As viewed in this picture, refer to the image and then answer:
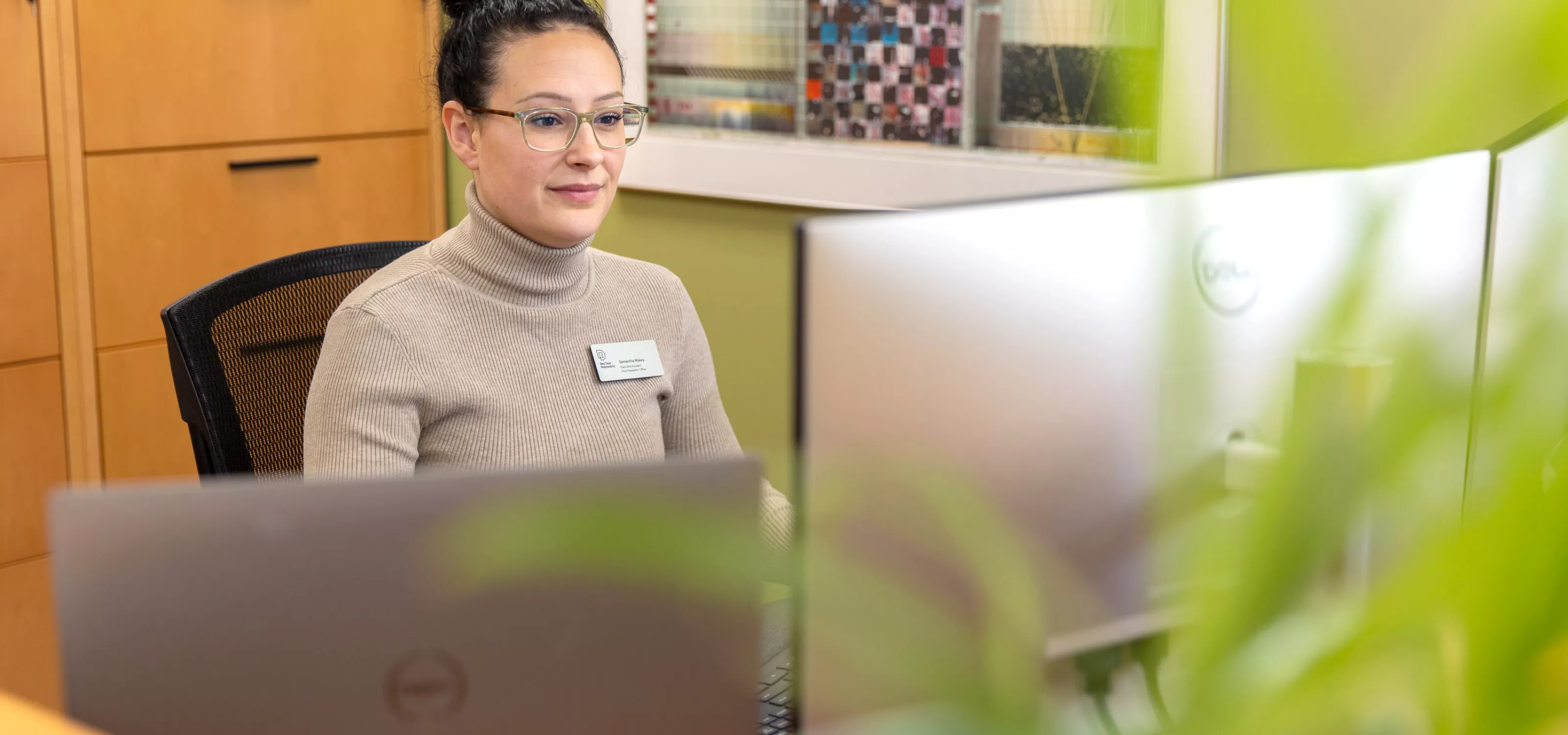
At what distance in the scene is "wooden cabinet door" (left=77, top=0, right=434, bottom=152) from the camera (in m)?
2.60

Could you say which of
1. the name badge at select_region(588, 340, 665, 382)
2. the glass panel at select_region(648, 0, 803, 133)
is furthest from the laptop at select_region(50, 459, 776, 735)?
the glass panel at select_region(648, 0, 803, 133)

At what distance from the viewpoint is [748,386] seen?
2734 mm

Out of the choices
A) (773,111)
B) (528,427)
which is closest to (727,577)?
(528,427)

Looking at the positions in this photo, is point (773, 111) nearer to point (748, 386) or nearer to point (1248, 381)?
point (748, 386)

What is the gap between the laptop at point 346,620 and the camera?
702 mm

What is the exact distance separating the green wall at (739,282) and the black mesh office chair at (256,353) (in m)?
1.02

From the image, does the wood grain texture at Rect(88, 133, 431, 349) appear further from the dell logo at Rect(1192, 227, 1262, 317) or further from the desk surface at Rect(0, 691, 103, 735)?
the dell logo at Rect(1192, 227, 1262, 317)

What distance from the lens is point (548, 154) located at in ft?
5.16

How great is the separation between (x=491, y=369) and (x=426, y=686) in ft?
2.55

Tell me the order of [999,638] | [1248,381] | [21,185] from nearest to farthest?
[999,638]
[1248,381]
[21,185]

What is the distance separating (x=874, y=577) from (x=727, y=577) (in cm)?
6

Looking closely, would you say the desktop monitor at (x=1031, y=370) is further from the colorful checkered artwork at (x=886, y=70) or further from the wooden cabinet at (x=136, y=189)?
the wooden cabinet at (x=136, y=189)

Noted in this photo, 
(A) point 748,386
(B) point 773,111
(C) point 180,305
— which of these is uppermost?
(B) point 773,111

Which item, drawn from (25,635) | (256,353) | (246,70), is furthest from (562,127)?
(25,635)
